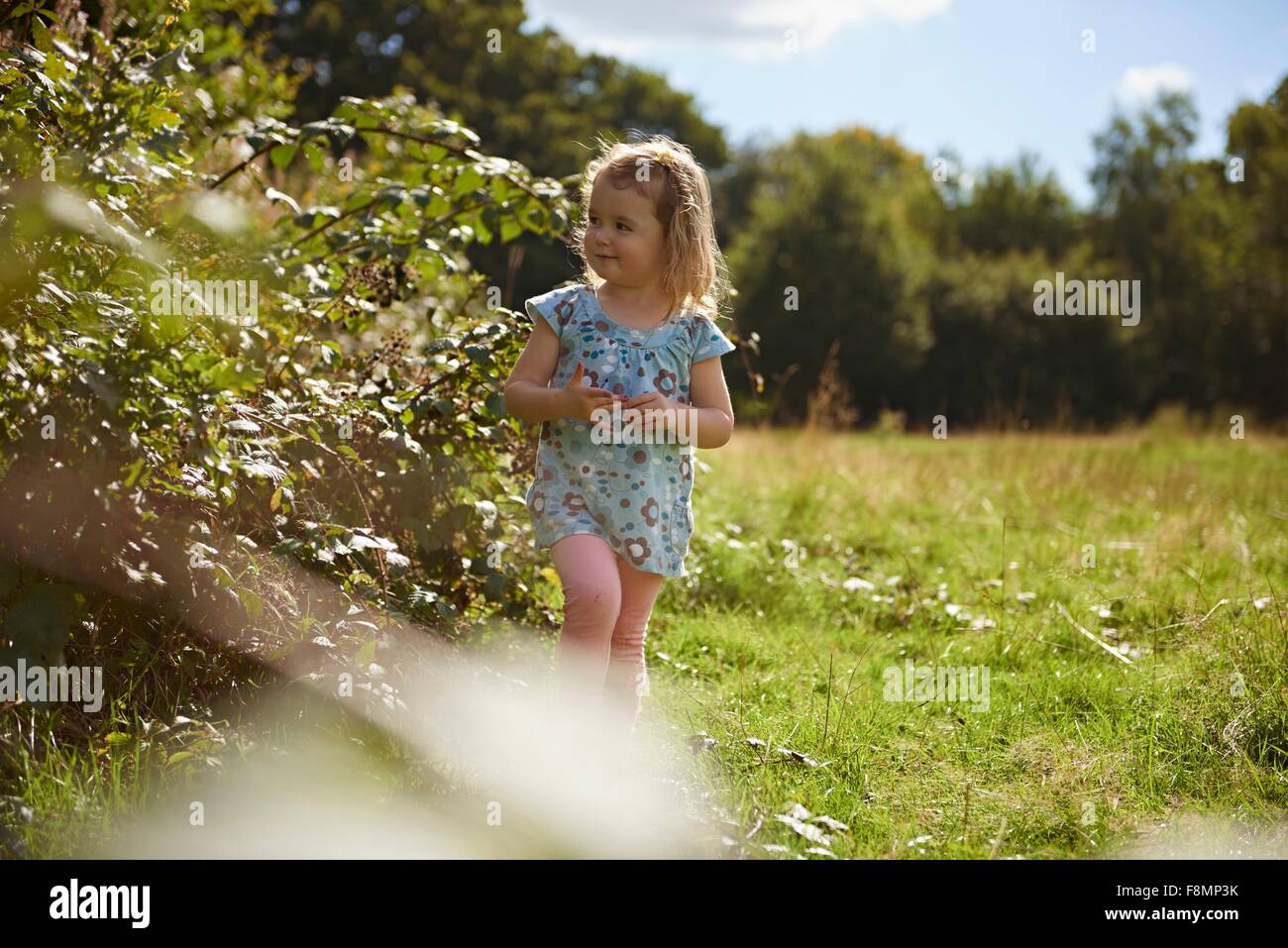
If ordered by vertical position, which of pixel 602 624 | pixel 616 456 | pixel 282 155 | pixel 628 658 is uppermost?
pixel 282 155

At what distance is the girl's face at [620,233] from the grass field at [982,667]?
1.44m

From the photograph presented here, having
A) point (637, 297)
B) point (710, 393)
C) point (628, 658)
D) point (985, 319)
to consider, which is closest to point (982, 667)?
point (628, 658)

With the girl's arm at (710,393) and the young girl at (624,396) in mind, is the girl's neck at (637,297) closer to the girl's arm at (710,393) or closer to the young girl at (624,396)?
the young girl at (624,396)

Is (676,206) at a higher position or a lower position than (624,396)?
higher

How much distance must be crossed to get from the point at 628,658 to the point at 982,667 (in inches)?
64.7

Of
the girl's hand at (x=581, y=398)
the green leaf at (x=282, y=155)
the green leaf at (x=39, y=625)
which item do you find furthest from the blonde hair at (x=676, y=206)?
the green leaf at (x=39, y=625)

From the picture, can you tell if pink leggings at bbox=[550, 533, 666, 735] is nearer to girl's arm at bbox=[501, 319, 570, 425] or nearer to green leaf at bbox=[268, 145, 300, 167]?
girl's arm at bbox=[501, 319, 570, 425]

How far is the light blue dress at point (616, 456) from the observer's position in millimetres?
2896

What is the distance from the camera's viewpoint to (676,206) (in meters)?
2.94

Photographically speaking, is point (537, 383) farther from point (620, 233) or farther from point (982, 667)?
point (982, 667)

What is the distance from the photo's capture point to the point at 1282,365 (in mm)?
25938

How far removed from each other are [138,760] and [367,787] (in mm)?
569

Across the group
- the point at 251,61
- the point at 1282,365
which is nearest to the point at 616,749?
the point at 251,61

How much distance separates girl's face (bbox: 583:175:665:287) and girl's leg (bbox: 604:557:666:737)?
0.87 m
